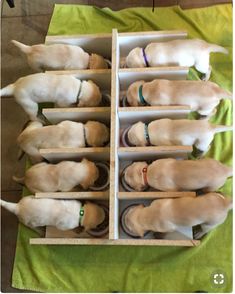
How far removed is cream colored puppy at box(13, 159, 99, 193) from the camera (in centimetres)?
156

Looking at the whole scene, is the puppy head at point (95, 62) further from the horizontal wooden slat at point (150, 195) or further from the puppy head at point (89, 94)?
the horizontal wooden slat at point (150, 195)

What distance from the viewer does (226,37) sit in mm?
1980

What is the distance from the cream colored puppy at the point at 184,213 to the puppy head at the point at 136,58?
654 millimetres

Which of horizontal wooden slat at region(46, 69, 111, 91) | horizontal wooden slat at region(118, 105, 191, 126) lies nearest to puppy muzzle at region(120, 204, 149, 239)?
horizontal wooden slat at region(118, 105, 191, 126)

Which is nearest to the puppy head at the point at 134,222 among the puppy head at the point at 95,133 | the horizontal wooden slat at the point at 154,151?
the horizontal wooden slat at the point at 154,151

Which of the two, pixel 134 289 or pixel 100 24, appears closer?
pixel 134 289

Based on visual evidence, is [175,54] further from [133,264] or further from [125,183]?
[133,264]

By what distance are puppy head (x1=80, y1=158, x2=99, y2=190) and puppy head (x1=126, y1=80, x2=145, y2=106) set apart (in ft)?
1.13

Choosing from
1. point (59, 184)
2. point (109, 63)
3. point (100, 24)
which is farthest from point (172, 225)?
point (100, 24)

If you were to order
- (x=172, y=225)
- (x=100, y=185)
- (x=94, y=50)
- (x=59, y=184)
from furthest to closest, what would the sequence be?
1. (x=94, y=50)
2. (x=100, y=185)
3. (x=59, y=184)
4. (x=172, y=225)

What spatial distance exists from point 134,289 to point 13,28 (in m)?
1.59

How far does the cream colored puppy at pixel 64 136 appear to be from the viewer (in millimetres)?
1614

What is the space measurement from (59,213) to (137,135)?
46cm

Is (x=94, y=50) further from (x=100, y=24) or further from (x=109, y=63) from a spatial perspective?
(x=100, y=24)
